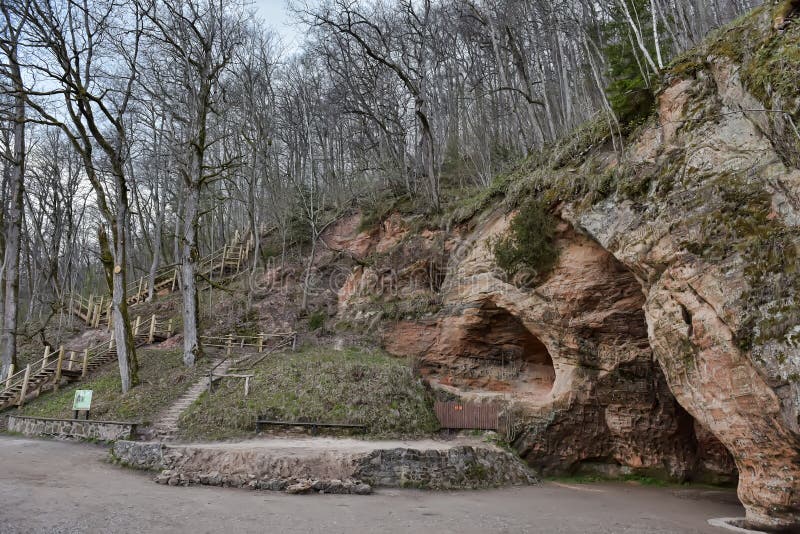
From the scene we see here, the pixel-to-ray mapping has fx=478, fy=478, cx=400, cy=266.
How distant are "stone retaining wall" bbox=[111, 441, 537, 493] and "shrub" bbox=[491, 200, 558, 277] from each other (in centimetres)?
571

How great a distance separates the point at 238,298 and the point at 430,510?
18.5 meters

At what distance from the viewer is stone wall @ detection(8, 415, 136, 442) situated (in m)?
13.3

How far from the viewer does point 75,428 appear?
13.9 meters

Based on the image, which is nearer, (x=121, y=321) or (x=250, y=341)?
(x=121, y=321)

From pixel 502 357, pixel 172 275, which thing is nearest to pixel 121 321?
pixel 502 357

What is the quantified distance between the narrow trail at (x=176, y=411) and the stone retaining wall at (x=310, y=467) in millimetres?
1577

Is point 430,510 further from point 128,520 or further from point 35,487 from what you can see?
point 35,487

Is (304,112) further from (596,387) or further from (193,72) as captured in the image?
(596,387)

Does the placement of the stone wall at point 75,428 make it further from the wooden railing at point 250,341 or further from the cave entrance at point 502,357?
the cave entrance at point 502,357

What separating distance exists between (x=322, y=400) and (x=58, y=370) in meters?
11.5

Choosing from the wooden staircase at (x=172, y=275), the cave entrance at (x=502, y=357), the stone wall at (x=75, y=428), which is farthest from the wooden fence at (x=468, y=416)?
the wooden staircase at (x=172, y=275)

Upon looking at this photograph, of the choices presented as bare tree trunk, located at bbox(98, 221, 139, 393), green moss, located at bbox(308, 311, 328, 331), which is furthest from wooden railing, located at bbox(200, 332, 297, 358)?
bare tree trunk, located at bbox(98, 221, 139, 393)

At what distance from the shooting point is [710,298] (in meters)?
8.95

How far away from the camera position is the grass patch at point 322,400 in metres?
13.6
